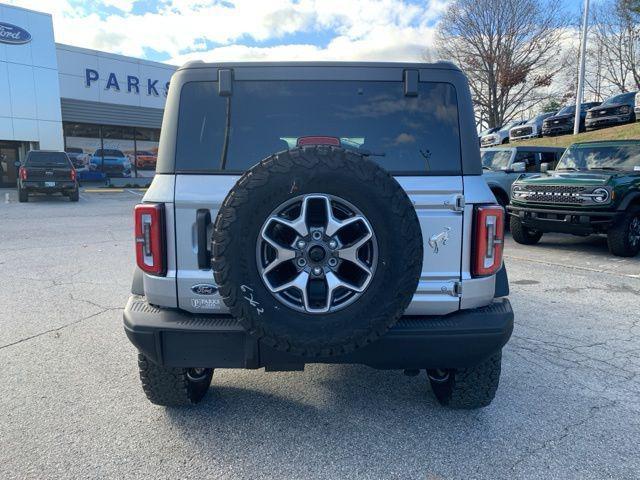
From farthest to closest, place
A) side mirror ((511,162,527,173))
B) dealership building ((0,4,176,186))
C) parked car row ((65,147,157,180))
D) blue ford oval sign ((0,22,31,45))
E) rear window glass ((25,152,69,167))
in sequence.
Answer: parked car row ((65,147,157,180))
dealership building ((0,4,176,186))
blue ford oval sign ((0,22,31,45))
rear window glass ((25,152,69,167))
side mirror ((511,162,527,173))

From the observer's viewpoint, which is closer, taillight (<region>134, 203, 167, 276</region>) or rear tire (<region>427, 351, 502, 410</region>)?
taillight (<region>134, 203, 167, 276</region>)

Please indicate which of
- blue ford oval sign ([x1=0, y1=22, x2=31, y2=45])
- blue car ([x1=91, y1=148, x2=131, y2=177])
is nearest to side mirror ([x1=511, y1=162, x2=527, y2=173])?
blue ford oval sign ([x1=0, y1=22, x2=31, y2=45])

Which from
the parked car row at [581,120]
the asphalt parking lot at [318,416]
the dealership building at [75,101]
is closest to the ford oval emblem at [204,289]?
the asphalt parking lot at [318,416]

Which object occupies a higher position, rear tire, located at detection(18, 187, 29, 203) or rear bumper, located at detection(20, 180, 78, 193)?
rear bumper, located at detection(20, 180, 78, 193)

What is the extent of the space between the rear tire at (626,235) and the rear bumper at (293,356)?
6.57 meters

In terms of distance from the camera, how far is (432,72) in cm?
264

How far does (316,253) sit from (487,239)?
3.19 ft

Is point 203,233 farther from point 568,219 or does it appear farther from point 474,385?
point 568,219

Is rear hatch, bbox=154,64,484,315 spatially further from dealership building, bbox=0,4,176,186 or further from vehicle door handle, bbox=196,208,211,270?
dealership building, bbox=0,4,176,186

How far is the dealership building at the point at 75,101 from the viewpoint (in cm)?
2188

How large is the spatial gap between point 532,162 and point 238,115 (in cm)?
1053

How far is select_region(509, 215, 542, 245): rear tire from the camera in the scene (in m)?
9.21

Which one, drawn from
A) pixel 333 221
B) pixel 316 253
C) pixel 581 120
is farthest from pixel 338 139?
pixel 581 120

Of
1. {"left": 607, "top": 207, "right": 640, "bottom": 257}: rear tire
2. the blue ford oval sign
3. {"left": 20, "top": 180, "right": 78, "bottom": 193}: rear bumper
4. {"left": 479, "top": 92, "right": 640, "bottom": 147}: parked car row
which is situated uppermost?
the blue ford oval sign
